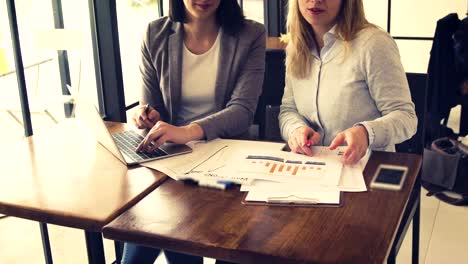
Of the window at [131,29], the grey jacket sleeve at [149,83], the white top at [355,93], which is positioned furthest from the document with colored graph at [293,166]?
the window at [131,29]

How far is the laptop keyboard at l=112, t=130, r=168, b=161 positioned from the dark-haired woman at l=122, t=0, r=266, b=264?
12 cm

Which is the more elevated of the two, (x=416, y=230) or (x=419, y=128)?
(x=419, y=128)

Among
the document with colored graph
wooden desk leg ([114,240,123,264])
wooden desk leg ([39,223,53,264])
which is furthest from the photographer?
wooden desk leg ([114,240,123,264])

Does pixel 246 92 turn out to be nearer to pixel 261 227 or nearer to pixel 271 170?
pixel 271 170

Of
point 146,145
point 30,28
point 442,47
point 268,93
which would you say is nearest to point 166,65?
point 146,145

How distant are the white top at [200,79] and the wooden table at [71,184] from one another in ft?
1.15

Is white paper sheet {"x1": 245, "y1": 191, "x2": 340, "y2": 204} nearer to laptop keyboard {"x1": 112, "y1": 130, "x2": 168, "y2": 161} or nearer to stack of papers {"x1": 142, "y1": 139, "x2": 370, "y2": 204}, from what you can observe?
stack of papers {"x1": 142, "y1": 139, "x2": 370, "y2": 204}

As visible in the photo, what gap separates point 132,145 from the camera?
1561 millimetres

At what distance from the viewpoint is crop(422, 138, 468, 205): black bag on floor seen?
290cm

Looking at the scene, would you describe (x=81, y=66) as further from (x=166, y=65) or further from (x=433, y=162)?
(x=433, y=162)

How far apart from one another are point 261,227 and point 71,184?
0.52 m

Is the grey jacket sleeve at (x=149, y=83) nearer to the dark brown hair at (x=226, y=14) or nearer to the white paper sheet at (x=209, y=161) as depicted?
the dark brown hair at (x=226, y=14)

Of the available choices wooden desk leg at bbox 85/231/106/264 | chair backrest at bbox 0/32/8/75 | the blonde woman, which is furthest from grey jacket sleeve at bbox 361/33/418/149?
chair backrest at bbox 0/32/8/75

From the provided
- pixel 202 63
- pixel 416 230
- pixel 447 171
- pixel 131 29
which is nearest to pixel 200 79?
pixel 202 63
